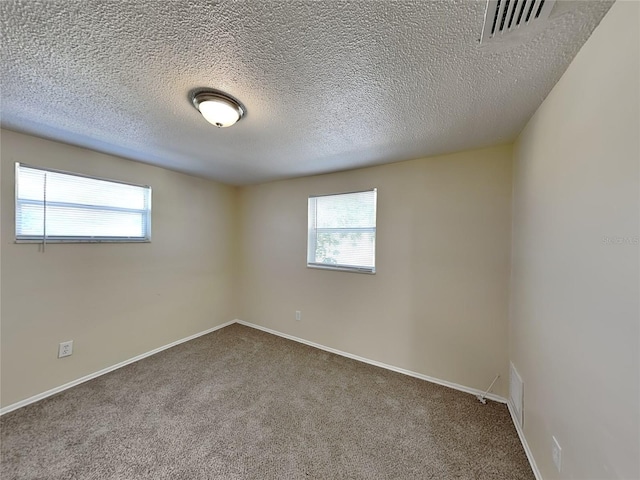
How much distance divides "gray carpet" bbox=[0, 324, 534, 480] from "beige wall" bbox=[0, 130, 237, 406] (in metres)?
0.32

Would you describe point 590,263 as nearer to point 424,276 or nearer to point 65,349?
point 424,276

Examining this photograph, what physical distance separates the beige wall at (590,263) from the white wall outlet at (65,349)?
3.62 m

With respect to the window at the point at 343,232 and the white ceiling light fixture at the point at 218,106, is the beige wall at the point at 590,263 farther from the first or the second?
the white ceiling light fixture at the point at 218,106

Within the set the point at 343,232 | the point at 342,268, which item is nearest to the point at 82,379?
the point at 342,268

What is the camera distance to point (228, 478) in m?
1.34

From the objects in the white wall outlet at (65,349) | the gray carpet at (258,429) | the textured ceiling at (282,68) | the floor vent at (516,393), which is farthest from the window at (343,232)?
the white wall outlet at (65,349)

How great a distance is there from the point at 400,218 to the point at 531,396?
5.47 feet

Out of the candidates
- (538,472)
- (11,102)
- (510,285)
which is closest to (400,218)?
(510,285)

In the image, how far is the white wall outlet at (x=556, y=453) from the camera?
3.68ft

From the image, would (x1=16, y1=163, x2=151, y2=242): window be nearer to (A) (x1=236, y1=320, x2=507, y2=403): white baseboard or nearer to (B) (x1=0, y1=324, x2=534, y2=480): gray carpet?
(B) (x1=0, y1=324, x2=534, y2=480): gray carpet

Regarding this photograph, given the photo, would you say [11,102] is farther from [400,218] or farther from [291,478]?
[400,218]

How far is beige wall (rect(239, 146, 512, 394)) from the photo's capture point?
80.8 inches

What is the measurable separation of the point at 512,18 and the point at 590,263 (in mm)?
1014

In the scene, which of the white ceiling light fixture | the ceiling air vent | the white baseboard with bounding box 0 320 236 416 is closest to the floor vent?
the ceiling air vent
